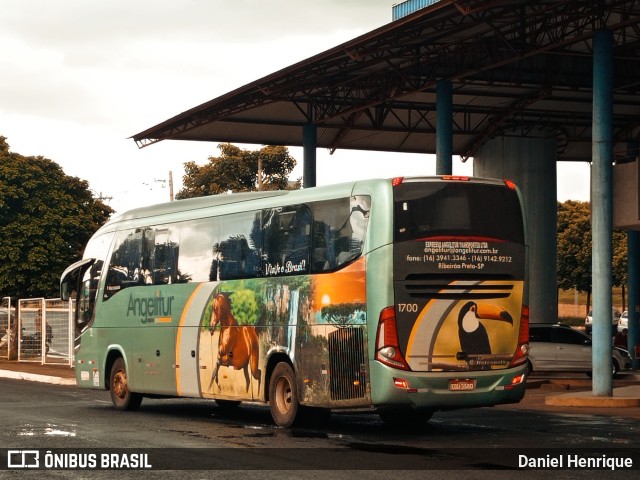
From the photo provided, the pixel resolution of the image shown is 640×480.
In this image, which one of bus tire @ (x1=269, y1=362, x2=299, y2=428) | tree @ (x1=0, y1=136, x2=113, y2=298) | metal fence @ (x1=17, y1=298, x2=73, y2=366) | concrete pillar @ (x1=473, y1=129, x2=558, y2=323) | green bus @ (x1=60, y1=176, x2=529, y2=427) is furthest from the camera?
tree @ (x1=0, y1=136, x2=113, y2=298)

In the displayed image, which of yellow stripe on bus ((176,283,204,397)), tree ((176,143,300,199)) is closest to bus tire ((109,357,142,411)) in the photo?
yellow stripe on bus ((176,283,204,397))

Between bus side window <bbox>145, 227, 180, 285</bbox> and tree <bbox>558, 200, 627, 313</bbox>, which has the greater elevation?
tree <bbox>558, 200, 627, 313</bbox>

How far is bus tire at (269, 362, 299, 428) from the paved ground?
6212 millimetres

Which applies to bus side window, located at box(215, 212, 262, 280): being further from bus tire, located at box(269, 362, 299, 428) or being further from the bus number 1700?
the bus number 1700

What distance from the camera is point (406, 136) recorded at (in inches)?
1743

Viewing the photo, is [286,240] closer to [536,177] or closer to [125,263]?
[125,263]

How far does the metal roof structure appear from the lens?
90.0ft

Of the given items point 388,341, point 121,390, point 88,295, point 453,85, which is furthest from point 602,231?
point 453,85

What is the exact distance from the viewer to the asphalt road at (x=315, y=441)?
12609mm

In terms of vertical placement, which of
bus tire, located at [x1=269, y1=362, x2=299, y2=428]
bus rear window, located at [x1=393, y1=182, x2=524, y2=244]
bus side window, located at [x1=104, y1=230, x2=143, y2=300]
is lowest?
bus tire, located at [x1=269, y1=362, x2=299, y2=428]

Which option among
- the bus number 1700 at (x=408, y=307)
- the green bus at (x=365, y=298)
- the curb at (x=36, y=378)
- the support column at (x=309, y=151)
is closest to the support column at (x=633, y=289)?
the support column at (x=309, y=151)

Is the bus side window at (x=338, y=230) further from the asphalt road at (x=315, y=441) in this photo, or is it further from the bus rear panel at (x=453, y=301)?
the asphalt road at (x=315, y=441)

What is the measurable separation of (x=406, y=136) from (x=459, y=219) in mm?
27941

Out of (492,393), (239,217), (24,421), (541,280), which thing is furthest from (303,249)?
(541,280)
